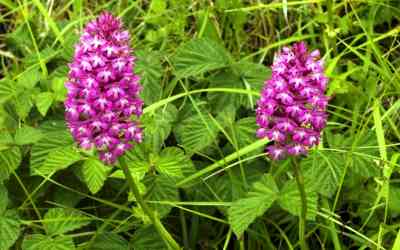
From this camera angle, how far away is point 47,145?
97.3 inches

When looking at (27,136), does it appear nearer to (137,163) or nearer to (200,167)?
(137,163)

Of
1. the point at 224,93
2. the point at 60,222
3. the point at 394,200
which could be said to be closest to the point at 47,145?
the point at 60,222

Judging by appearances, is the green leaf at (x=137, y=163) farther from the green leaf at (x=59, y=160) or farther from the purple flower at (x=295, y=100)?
the purple flower at (x=295, y=100)

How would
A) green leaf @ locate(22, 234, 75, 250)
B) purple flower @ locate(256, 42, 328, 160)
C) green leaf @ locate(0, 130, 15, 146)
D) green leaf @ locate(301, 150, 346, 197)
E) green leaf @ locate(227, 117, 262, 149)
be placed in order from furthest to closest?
1. green leaf @ locate(227, 117, 262, 149)
2. green leaf @ locate(0, 130, 15, 146)
3. green leaf @ locate(301, 150, 346, 197)
4. green leaf @ locate(22, 234, 75, 250)
5. purple flower @ locate(256, 42, 328, 160)

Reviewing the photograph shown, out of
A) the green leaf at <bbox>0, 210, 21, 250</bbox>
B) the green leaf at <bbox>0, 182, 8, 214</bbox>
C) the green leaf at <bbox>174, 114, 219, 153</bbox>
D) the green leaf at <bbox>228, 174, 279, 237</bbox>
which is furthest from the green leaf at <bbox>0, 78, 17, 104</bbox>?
the green leaf at <bbox>228, 174, 279, 237</bbox>

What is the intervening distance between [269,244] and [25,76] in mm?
1198

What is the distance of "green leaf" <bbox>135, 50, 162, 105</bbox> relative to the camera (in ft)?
9.03

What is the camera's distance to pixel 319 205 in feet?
8.42

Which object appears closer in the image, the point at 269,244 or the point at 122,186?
the point at 269,244

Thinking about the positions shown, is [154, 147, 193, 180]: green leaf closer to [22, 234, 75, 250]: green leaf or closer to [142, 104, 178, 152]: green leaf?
[142, 104, 178, 152]: green leaf

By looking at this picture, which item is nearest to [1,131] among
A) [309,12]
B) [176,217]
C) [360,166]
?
[176,217]

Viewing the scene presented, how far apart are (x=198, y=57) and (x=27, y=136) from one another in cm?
77

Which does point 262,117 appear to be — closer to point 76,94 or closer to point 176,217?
point 76,94

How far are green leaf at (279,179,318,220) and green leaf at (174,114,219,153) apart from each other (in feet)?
1.15
